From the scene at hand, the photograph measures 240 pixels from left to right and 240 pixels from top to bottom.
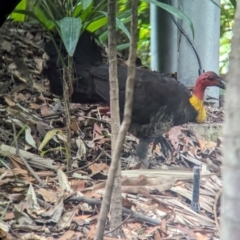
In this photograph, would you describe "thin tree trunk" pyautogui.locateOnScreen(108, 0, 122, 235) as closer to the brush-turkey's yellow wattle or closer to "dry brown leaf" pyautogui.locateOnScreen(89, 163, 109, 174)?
"dry brown leaf" pyautogui.locateOnScreen(89, 163, 109, 174)

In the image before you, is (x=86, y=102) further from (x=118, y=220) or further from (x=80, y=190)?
(x=118, y=220)

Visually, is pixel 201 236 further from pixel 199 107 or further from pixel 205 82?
pixel 205 82

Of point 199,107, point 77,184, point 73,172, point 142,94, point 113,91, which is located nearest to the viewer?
point 113,91

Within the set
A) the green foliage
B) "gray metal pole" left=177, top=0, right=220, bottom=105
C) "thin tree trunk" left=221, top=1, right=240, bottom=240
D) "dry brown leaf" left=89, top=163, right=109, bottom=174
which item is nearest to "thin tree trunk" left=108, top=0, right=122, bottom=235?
"thin tree trunk" left=221, top=1, right=240, bottom=240

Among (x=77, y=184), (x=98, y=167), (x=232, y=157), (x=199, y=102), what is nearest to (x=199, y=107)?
(x=199, y=102)

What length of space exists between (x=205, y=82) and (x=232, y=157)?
3275 millimetres

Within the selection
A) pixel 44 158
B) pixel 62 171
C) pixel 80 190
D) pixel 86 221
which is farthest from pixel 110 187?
pixel 44 158

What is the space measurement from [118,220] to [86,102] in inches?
74.9

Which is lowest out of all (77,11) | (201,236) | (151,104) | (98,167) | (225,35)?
(201,236)

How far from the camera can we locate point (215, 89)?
4812 millimetres

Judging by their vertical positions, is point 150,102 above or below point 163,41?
below

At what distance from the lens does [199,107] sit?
4.23 metres

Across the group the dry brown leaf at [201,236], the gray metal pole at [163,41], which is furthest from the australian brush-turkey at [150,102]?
the dry brown leaf at [201,236]

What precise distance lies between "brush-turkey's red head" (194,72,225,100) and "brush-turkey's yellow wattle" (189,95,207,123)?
0.11 ft
